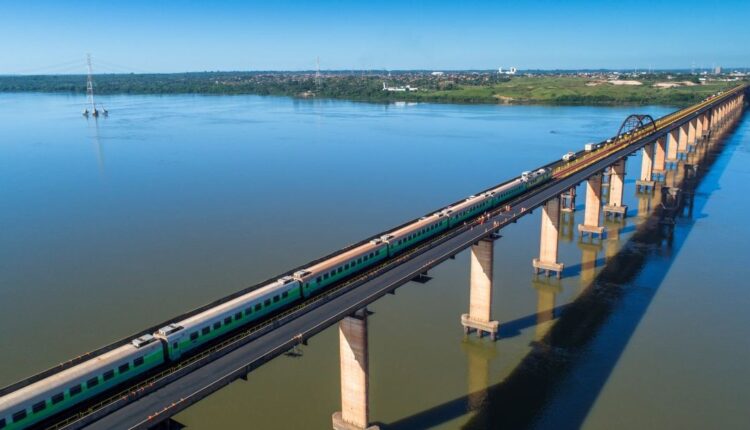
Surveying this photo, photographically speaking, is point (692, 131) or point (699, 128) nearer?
point (692, 131)

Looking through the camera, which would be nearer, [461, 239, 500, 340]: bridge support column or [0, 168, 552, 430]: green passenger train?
[0, 168, 552, 430]: green passenger train

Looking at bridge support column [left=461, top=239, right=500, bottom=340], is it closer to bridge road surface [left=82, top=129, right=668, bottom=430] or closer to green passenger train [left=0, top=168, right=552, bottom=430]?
bridge road surface [left=82, top=129, right=668, bottom=430]

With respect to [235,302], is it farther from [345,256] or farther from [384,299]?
[384,299]

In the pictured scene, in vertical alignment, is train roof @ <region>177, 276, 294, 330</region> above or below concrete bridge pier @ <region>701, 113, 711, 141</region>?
below

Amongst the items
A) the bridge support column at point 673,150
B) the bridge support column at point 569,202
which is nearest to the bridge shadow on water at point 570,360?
the bridge support column at point 569,202

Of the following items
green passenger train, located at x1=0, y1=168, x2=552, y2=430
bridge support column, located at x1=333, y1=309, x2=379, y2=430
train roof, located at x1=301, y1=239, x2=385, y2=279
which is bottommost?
bridge support column, located at x1=333, y1=309, x2=379, y2=430

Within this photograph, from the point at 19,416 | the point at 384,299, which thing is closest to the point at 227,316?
the point at 19,416

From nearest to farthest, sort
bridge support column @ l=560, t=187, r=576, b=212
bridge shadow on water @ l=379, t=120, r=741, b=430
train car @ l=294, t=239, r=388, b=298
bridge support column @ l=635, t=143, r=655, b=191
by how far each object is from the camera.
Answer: train car @ l=294, t=239, r=388, b=298
bridge shadow on water @ l=379, t=120, r=741, b=430
bridge support column @ l=560, t=187, r=576, b=212
bridge support column @ l=635, t=143, r=655, b=191

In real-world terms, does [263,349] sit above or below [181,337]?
below

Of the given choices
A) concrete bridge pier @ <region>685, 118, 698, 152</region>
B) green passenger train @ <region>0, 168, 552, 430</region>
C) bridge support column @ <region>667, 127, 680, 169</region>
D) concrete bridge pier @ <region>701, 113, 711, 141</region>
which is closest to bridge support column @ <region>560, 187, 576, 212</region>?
green passenger train @ <region>0, 168, 552, 430</region>
